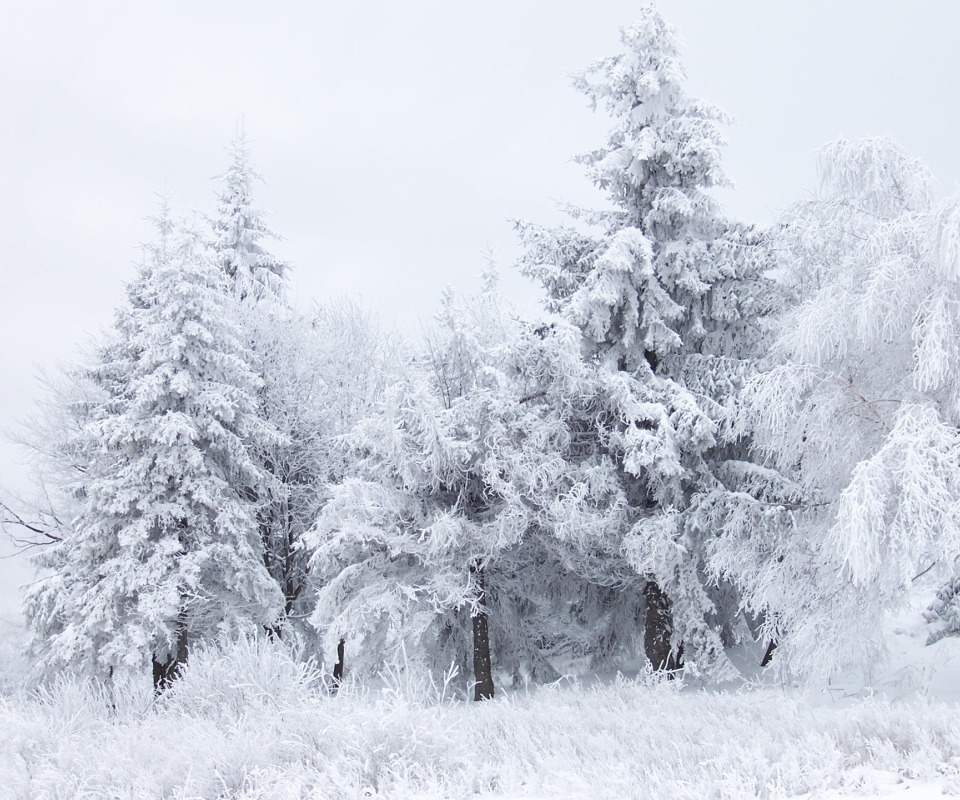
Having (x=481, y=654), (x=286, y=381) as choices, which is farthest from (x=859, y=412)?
(x=286, y=381)

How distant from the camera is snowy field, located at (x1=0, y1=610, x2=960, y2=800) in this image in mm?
4941

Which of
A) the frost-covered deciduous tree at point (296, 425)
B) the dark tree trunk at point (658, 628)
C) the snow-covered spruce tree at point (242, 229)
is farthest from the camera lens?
the snow-covered spruce tree at point (242, 229)

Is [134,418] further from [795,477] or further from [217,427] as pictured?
[795,477]

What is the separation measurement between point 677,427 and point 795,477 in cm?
203

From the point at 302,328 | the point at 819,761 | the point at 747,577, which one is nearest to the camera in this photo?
the point at 819,761

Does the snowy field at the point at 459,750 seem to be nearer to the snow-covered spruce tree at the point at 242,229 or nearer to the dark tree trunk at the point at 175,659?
the dark tree trunk at the point at 175,659

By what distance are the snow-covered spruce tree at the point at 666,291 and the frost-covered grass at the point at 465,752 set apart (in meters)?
5.12

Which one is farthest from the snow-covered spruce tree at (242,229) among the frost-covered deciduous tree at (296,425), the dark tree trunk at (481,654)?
the dark tree trunk at (481,654)

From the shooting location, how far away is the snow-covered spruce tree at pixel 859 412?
8.21 metres

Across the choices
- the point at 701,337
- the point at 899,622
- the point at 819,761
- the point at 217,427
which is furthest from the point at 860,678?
the point at 217,427

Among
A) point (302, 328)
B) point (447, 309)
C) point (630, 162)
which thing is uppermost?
point (630, 162)

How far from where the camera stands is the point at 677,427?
1259cm

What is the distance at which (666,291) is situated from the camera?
45.8ft

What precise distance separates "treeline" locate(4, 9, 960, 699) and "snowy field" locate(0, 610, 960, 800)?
3102mm
